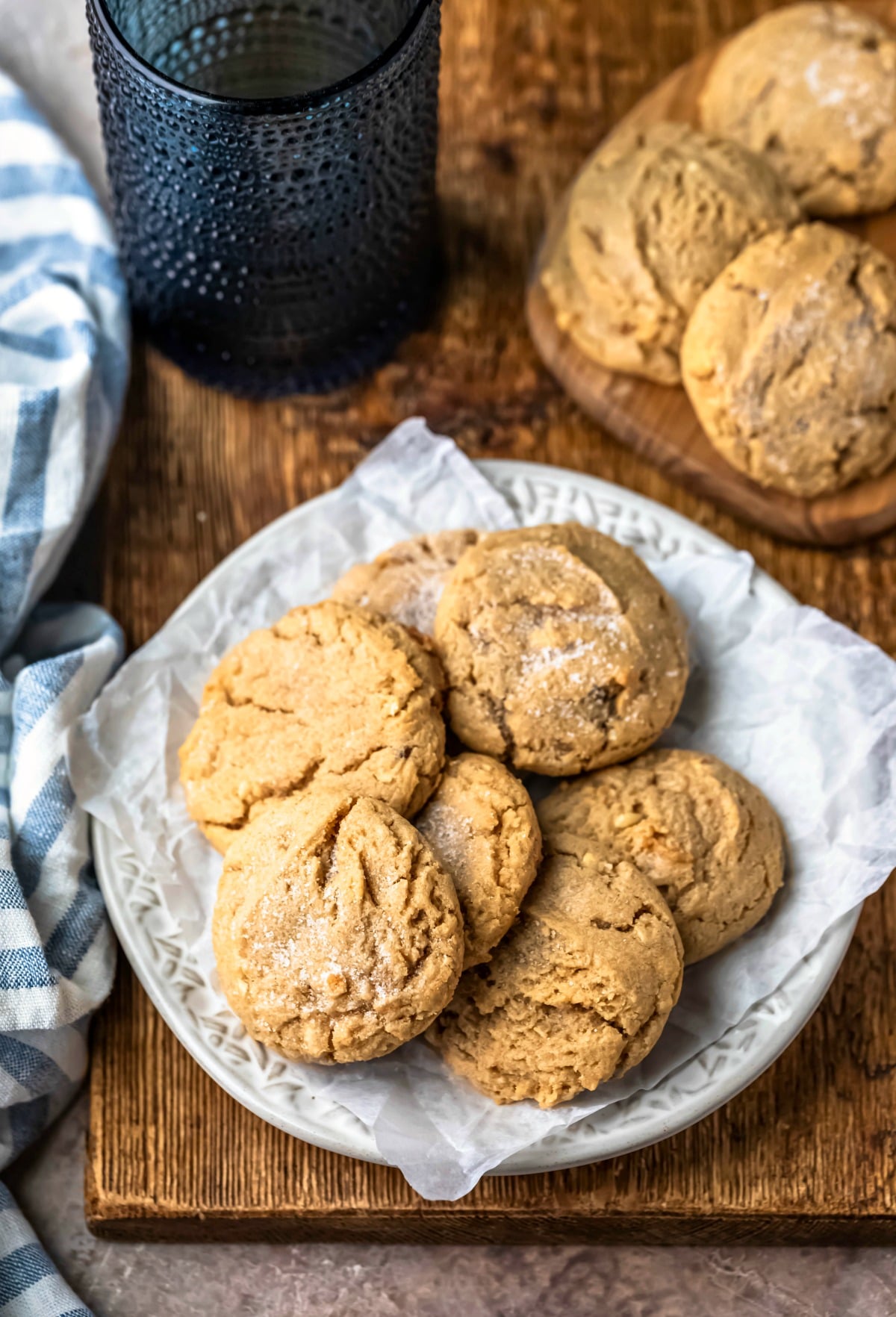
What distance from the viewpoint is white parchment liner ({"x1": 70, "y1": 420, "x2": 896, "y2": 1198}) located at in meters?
1.77

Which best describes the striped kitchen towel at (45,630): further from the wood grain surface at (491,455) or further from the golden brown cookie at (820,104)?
the golden brown cookie at (820,104)

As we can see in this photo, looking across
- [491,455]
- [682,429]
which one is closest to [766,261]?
[682,429]

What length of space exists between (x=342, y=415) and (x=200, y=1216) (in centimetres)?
134

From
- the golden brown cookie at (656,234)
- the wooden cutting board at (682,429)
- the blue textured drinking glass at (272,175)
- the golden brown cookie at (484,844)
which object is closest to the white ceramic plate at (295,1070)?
the golden brown cookie at (484,844)

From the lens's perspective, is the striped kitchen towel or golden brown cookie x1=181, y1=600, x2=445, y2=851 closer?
golden brown cookie x1=181, y1=600, x2=445, y2=851

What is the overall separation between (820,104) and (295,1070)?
1791 millimetres

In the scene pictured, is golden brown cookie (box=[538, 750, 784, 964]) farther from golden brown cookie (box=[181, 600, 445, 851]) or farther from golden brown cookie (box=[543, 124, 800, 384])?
golden brown cookie (box=[543, 124, 800, 384])

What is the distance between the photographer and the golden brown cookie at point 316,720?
1.72 metres

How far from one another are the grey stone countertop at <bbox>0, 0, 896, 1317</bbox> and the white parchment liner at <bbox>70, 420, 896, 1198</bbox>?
43cm

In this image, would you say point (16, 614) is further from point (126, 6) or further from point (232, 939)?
point (126, 6)

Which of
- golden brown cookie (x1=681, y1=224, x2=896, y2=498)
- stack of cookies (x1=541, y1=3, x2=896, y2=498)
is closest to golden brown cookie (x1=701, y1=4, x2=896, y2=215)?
stack of cookies (x1=541, y1=3, x2=896, y2=498)

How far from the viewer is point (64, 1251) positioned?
2.05 metres

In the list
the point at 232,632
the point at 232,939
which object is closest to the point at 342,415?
the point at 232,632

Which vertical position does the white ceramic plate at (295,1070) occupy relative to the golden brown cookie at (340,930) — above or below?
below
